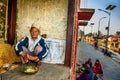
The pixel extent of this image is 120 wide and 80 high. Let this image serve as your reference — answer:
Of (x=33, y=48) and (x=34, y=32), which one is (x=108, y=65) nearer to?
(x=33, y=48)

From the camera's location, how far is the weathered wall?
20.6 ft

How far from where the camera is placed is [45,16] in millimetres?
6418

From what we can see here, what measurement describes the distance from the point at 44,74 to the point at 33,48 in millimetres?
1044

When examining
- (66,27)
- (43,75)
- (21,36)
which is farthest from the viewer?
(21,36)

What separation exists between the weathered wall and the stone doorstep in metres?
0.99

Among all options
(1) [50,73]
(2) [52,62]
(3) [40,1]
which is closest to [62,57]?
(2) [52,62]

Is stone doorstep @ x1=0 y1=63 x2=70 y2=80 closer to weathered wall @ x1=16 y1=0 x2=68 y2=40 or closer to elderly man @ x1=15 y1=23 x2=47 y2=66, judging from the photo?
elderly man @ x1=15 y1=23 x2=47 y2=66

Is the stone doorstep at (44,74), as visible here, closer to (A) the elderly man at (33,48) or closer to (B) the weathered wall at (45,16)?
(A) the elderly man at (33,48)

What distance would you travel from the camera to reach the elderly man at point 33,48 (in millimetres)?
5594

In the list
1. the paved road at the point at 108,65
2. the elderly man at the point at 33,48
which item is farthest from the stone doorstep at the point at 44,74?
the paved road at the point at 108,65

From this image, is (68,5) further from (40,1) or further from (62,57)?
(62,57)

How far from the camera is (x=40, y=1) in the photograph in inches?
255

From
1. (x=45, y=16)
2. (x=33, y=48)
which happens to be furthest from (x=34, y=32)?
(x=45, y=16)

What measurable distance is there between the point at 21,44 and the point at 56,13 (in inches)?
48.5
